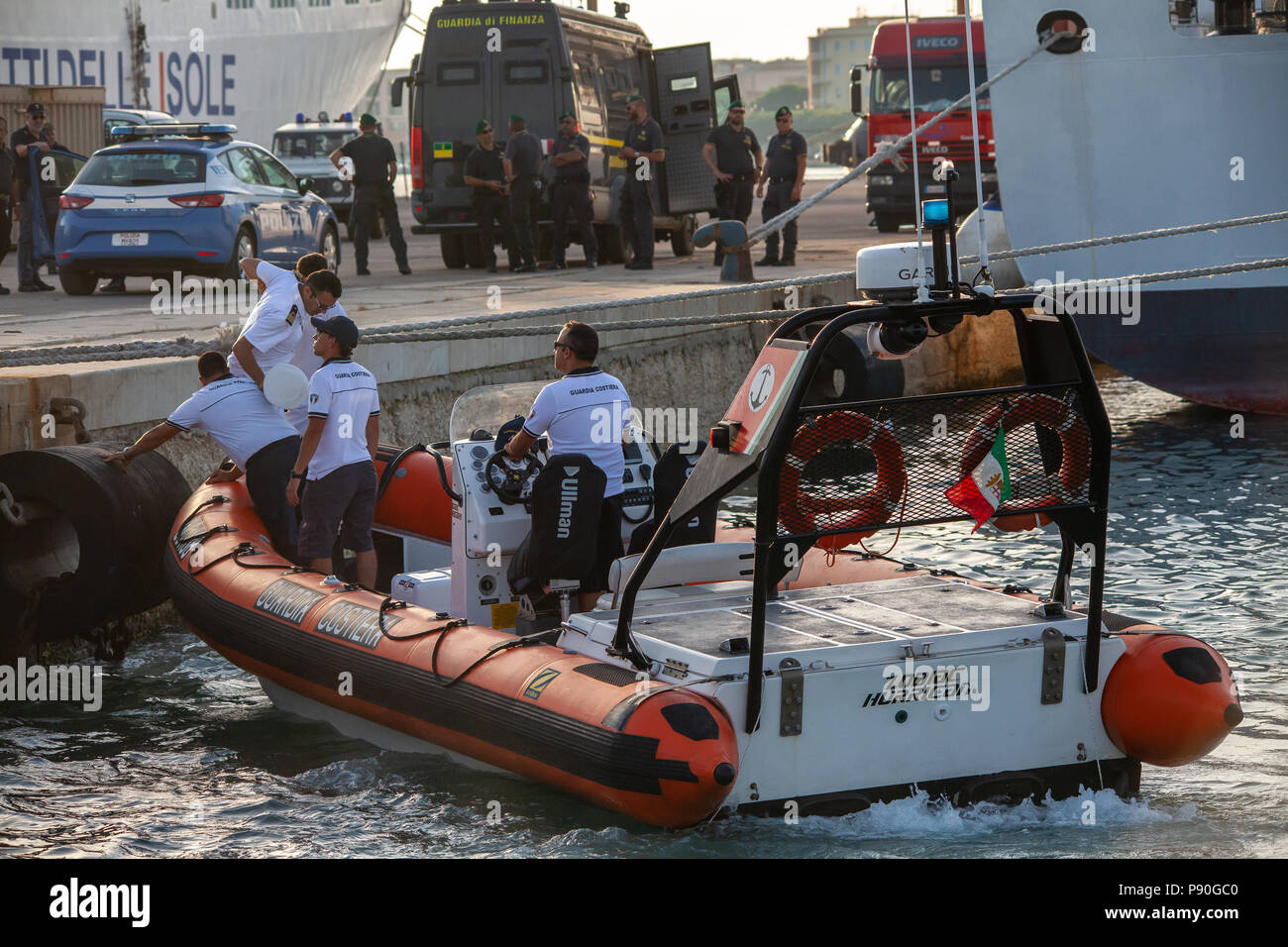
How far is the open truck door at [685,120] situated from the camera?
21.7 m

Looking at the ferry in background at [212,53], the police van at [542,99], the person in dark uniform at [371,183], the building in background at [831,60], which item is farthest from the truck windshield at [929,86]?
the building in background at [831,60]

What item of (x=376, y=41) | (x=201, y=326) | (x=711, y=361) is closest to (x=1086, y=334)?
(x=711, y=361)

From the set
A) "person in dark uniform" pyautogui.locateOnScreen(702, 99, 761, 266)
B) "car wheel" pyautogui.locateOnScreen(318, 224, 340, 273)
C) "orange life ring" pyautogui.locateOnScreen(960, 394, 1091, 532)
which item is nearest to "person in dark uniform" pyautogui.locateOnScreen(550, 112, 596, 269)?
"person in dark uniform" pyautogui.locateOnScreen(702, 99, 761, 266)

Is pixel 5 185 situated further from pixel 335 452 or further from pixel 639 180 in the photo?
pixel 335 452

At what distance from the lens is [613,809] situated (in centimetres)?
612

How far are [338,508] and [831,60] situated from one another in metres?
190

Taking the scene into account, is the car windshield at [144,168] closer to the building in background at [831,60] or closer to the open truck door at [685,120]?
A: the open truck door at [685,120]

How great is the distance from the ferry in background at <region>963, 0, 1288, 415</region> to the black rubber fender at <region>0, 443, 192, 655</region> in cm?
957

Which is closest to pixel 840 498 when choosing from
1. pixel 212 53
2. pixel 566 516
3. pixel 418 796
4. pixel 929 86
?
pixel 566 516

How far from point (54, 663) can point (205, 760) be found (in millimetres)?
1957

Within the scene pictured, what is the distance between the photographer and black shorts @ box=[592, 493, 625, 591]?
7.36 meters

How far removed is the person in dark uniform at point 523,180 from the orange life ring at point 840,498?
12944 mm

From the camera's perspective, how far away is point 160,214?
619 inches

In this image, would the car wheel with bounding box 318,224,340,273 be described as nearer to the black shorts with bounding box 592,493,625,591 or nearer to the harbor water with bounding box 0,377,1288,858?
the harbor water with bounding box 0,377,1288,858
